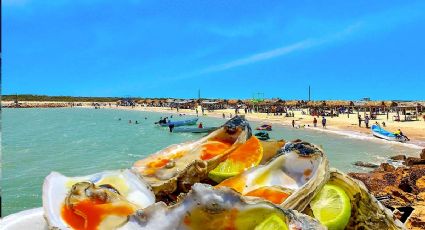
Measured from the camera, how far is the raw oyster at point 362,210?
2508mm

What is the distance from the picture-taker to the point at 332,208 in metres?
2.42

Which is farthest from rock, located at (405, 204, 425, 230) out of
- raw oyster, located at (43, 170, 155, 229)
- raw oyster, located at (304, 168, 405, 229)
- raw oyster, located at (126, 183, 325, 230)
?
raw oyster, located at (126, 183, 325, 230)

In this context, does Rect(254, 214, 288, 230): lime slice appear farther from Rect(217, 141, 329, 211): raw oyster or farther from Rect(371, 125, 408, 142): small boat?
Rect(371, 125, 408, 142): small boat

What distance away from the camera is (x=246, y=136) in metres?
3.55

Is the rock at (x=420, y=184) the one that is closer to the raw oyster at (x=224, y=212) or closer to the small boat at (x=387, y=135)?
the raw oyster at (x=224, y=212)

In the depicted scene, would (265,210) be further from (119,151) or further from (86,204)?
(119,151)

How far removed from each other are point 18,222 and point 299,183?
70.7 inches

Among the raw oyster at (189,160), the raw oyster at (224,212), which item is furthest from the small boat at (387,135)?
the raw oyster at (224,212)

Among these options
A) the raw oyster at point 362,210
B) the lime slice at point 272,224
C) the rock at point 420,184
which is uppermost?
the lime slice at point 272,224

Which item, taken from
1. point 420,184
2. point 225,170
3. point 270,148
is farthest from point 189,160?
point 420,184

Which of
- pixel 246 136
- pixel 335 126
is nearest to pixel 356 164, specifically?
pixel 246 136

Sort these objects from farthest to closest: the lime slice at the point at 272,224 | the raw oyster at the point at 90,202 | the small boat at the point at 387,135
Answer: the small boat at the point at 387,135
the raw oyster at the point at 90,202
the lime slice at the point at 272,224

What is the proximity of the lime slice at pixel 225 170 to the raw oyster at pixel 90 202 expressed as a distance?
53 centimetres

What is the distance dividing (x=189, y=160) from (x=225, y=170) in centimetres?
33
